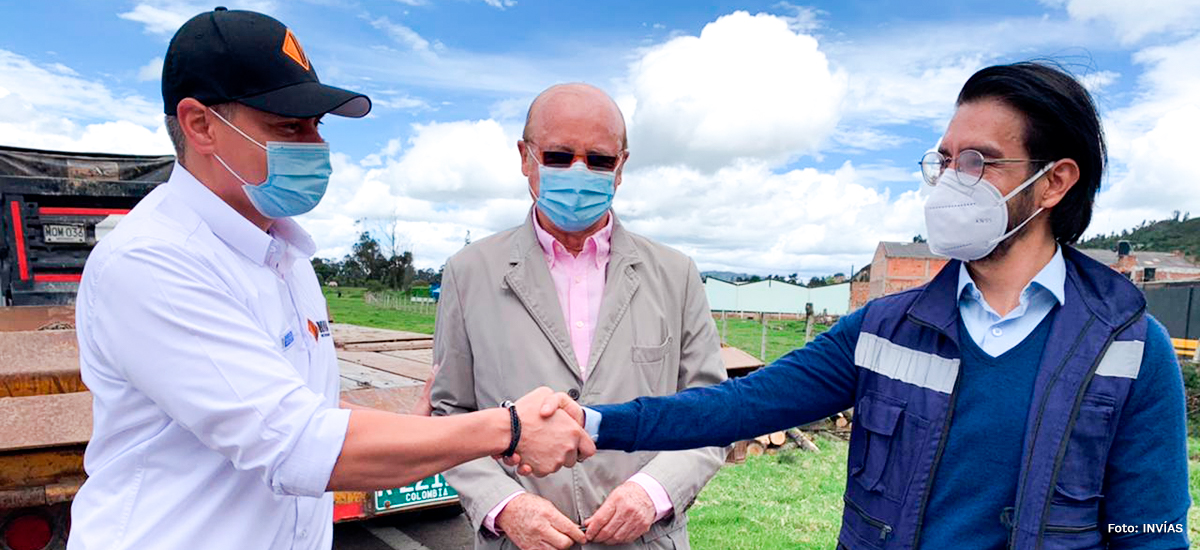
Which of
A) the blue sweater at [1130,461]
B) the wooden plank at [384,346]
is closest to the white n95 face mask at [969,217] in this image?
the blue sweater at [1130,461]

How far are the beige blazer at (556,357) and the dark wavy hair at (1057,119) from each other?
0.96m

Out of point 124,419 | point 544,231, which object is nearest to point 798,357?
point 544,231

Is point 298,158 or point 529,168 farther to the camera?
point 529,168

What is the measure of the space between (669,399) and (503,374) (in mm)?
445

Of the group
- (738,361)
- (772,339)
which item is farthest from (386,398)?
(772,339)

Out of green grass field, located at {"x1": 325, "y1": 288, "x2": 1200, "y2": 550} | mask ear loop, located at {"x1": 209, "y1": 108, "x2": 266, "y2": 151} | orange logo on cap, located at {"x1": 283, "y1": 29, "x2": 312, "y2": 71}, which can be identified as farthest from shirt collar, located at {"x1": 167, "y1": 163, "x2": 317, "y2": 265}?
green grass field, located at {"x1": 325, "y1": 288, "x2": 1200, "y2": 550}

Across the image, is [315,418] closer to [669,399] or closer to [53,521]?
[669,399]

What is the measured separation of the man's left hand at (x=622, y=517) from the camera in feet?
6.35

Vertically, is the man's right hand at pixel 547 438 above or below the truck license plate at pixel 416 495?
above

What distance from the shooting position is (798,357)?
1966 millimetres

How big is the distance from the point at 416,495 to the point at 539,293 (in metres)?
1.73

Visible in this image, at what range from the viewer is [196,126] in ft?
5.41

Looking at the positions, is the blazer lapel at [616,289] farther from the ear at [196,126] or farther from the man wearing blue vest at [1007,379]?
the ear at [196,126]

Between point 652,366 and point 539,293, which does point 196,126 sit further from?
point 652,366
